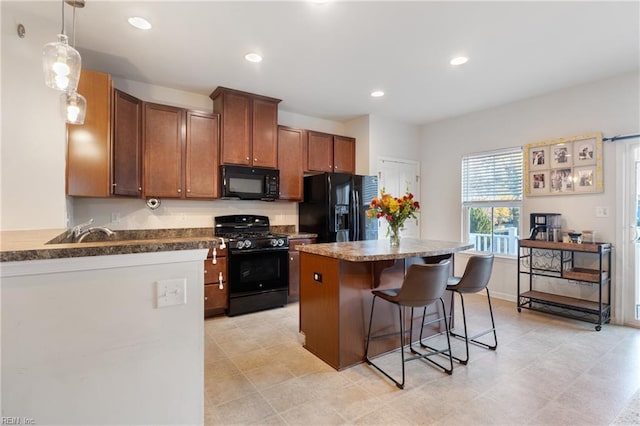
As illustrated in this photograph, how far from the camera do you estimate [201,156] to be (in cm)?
370

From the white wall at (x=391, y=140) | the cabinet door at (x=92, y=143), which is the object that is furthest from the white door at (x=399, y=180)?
the cabinet door at (x=92, y=143)

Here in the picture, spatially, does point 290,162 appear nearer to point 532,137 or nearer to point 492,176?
point 492,176

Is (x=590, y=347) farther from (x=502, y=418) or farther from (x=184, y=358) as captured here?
(x=184, y=358)

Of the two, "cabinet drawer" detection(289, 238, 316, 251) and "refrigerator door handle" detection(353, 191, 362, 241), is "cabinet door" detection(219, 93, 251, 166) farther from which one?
"refrigerator door handle" detection(353, 191, 362, 241)

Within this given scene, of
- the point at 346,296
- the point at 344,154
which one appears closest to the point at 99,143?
the point at 346,296

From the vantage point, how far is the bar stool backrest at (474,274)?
100.0 inches

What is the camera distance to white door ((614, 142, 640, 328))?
10.8 feet

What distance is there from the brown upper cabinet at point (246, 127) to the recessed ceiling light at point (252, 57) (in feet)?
2.69

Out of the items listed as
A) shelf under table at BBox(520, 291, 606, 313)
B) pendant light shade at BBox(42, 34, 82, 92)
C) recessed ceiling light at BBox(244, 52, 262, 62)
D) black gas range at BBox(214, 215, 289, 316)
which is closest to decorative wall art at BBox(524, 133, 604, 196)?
shelf under table at BBox(520, 291, 606, 313)

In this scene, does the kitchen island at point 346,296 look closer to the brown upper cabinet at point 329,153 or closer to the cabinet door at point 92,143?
the cabinet door at point 92,143

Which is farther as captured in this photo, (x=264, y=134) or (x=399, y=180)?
(x=399, y=180)

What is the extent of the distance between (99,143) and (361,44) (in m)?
2.58

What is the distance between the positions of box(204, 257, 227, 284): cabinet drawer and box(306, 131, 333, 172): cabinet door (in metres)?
1.85

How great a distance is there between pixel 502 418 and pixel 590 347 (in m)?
1.65
